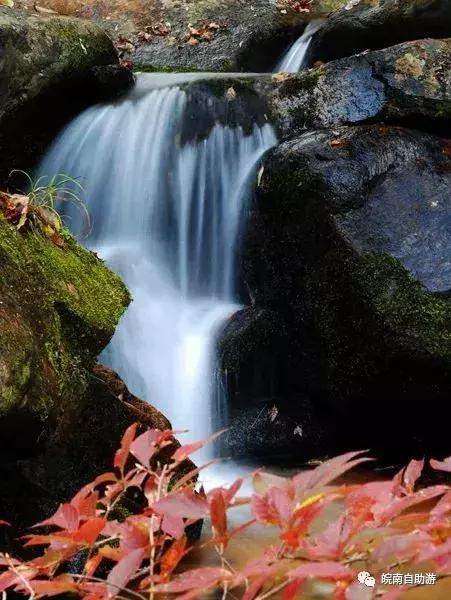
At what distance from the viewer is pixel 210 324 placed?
535 cm

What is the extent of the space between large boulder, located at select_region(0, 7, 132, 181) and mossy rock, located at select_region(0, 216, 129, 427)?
3.50 m

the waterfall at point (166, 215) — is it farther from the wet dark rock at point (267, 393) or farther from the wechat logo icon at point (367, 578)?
the wechat logo icon at point (367, 578)

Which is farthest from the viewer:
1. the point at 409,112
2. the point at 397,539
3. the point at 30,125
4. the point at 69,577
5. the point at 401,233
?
the point at 30,125

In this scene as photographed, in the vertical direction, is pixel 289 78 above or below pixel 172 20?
below

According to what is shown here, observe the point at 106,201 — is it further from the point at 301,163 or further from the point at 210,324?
the point at 301,163

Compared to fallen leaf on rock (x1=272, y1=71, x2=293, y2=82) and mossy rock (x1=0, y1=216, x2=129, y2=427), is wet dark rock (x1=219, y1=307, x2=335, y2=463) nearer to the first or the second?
mossy rock (x1=0, y1=216, x2=129, y2=427)

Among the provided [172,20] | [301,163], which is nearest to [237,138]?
[301,163]

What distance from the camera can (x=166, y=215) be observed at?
6168 millimetres

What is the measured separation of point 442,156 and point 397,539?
4.55 meters

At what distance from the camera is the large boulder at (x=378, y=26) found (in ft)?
22.5

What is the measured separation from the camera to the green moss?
4.23 m

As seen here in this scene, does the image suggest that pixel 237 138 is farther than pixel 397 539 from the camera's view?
Yes

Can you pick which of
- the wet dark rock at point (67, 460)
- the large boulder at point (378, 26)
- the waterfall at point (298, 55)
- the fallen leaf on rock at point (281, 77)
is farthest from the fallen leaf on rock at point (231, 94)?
the wet dark rock at point (67, 460)

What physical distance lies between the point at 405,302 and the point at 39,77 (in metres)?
4.25
